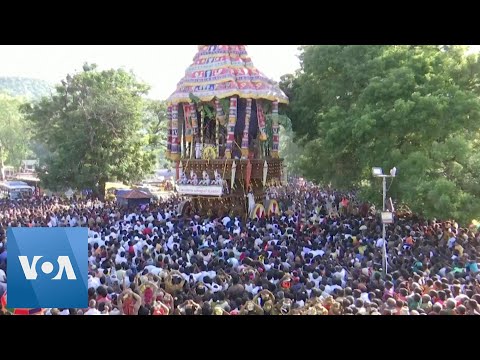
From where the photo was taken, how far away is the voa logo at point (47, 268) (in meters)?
8.91

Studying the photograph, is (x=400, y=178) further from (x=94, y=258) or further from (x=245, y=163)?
(x=94, y=258)

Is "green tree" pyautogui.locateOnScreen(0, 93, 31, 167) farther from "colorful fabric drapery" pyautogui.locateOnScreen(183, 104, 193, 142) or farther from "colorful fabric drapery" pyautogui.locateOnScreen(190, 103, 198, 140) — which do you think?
"colorful fabric drapery" pyautogui.locateOnScreen(190, 103, 198, 140)

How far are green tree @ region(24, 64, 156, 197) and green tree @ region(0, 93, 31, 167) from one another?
765 mm

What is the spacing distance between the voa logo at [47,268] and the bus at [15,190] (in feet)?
31.6

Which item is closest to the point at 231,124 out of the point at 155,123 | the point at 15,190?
the point at 155,123

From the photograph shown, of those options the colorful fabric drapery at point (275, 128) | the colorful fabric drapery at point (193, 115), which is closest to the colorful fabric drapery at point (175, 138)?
the colorful fabric drapery at point (193, 115)

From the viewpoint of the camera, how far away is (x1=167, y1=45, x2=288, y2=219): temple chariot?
16.3 meters

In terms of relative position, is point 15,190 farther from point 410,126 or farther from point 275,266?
point 410,126

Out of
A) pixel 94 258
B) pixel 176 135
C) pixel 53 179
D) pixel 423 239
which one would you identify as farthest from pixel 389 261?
pixel 53 179

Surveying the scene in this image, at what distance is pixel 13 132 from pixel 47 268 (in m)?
11.9

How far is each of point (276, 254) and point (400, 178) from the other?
12.6ft

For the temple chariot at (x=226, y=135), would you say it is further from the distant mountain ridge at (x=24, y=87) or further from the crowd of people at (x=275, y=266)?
the distant mountain ridge at (x=24, y=87)

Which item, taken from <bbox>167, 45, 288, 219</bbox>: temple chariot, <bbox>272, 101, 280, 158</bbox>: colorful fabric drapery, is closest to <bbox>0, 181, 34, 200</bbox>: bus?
<bbox>167, 45, 288, 219</bbox>: temple chariot

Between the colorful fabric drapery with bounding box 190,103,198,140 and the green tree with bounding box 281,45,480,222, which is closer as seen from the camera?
the green tree with bounding box 281,45,480,222
